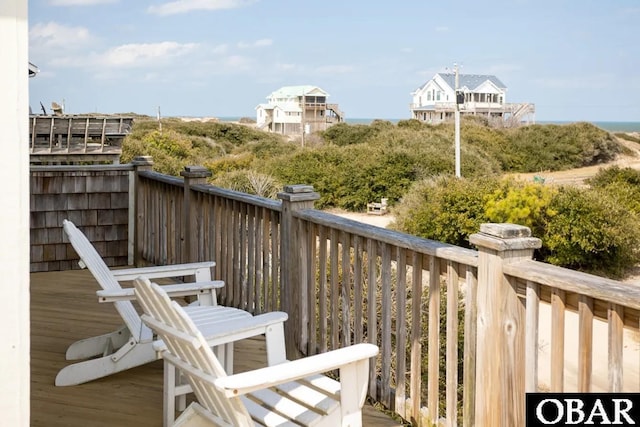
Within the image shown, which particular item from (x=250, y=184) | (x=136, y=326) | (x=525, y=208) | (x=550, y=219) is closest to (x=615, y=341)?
(x=136, y=326)

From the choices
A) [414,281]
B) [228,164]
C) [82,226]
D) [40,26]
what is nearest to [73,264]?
[82,226]

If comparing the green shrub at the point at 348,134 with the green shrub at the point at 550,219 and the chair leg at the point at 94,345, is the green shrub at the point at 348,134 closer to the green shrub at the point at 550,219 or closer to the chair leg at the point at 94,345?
the green shrub at the point at 550,219

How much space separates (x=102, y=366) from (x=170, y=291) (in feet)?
1.98

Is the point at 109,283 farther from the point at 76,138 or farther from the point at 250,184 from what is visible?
the point at 250,184

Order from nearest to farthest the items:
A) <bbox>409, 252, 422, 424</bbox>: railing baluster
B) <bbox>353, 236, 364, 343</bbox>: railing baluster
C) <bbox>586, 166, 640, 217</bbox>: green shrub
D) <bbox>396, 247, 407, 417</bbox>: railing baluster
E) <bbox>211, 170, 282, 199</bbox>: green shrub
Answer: <bbox>409, 252, 422, 424</bbox>: railing baluster < <bbox>396, 247, 407, 417</bbox>: railing baluster < <bbox>353, 236, 364, 343</bbox>: railing baluster < <bbox>586, 166, 640, 217</bbox>: green shrub < <bbox>211, 170, 282, 199</bbox>: green shrub

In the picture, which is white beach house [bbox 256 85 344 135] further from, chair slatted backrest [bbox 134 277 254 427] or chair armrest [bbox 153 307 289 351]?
chair slatted backrest [bbox 134 277 254 427]

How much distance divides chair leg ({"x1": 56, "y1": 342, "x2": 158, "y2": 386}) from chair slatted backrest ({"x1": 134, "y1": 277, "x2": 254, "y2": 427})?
3.48 feet

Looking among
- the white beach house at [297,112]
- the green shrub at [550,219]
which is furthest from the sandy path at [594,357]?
the white beach house at [297,112]

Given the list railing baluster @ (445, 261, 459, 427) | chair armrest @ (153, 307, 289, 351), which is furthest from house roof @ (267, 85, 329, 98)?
railing baluster @ (445, 261, 459, 427)

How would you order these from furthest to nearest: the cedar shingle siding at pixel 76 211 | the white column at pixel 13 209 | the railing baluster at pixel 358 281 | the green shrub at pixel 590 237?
the green shrub at pixel 590 237 < the cedar shingle siding at pixel 76 211 < the railing baluster at pixel 358 281 < the white column at pixel 13 209

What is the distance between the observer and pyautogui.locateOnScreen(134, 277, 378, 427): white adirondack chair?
2477mm

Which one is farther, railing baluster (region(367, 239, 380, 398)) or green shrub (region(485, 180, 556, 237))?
green shrub (region(485, 180, 556, 237))

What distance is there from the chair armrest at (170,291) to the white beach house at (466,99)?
4989 centimetres

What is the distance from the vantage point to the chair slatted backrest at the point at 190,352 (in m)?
2.56
